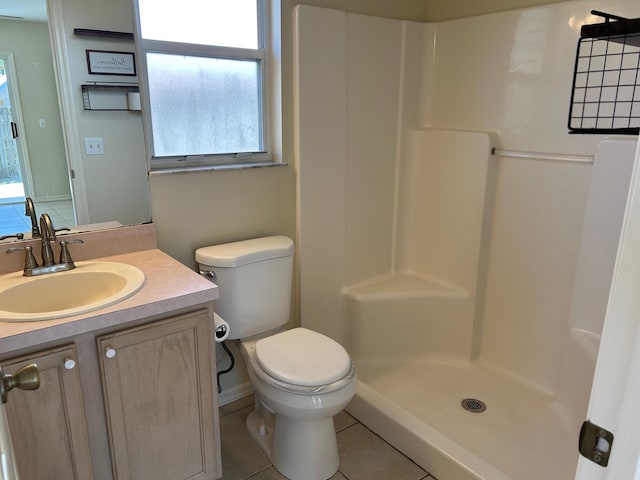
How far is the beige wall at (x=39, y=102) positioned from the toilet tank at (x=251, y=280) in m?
0.61

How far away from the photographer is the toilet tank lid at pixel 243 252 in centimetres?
193

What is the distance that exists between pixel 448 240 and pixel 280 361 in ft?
4.13

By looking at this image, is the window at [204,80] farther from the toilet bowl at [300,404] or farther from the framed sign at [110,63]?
the toilet bowl at [300,404]

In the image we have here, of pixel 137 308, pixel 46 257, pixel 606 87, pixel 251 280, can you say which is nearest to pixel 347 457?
pixel 251 280

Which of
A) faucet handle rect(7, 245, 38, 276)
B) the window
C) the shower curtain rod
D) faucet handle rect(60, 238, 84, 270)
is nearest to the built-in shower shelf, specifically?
the shower curtain rod

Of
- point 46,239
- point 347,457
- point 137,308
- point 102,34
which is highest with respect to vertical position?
point 102,34

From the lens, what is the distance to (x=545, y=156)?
2172 millimetres

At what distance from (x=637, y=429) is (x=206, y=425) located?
1.36 metres

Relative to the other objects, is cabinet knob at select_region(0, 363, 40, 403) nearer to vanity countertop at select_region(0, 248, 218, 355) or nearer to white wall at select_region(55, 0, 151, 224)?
vanity countertop at select_region(0, 248, 218, 355)

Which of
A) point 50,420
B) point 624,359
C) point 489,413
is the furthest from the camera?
point 489,413

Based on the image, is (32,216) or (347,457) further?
(347,457)

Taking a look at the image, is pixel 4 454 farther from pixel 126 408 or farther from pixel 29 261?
pixel 29 261

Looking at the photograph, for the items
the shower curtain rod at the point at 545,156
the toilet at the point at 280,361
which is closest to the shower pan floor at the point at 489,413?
the toilet at the point at 280,361

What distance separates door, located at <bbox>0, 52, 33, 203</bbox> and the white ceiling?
0.13m
